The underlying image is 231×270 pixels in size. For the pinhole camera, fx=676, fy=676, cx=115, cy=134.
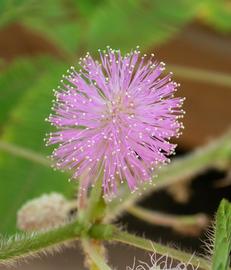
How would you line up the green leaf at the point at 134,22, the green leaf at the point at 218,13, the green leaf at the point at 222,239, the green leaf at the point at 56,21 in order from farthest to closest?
1. the green leaf at the point at 218,13
2. the green leaf at the point at 134,22
3. the green leaf at the point at 56,21
4. the green leaf at the point at 222,239

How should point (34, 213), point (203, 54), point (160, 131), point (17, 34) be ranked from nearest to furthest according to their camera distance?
point (160, 131) < point (34, 213) < point (203, 54) < point (17, 34)

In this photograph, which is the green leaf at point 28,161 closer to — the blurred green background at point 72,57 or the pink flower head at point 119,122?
the blurred green background at point 72,57

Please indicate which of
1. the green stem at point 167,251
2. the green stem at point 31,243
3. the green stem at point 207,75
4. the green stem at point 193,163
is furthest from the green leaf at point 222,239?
the green stem at point 207,75

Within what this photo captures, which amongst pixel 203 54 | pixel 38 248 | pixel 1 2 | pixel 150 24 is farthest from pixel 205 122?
pixel 38 248

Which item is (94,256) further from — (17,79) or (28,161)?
(17,79)

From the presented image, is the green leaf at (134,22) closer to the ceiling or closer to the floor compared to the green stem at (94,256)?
closer to the ceiling

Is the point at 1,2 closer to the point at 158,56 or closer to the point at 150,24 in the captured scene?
the point at 150,24
